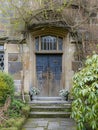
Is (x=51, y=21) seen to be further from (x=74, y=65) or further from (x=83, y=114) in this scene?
(x=83, y=114)

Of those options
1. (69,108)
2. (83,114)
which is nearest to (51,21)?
(69,108)

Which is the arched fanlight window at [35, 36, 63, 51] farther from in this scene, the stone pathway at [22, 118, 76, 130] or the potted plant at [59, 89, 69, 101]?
the stone pathway at [22, 118, 76, 130]

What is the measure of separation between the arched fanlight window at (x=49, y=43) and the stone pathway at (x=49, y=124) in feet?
8.50

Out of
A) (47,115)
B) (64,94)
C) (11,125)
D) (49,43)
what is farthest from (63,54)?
(11,125)

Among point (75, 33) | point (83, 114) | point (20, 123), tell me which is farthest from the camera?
point (75, 33)

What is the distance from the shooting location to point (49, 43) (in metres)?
8.76

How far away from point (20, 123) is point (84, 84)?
2.00 meters

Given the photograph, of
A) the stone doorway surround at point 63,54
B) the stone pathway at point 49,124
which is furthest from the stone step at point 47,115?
the stone doorway surround at point 63,54

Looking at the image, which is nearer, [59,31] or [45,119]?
[45,119]

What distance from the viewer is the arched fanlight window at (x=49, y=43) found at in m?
8.74

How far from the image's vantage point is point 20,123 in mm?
5883

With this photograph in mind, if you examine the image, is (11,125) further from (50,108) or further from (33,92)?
(33,92)

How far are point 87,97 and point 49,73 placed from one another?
425 cm

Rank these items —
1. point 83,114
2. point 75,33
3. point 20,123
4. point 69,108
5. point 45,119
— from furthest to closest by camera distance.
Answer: point 75,33, point 69,108, point 45,119, point 20,123, point 83,114
